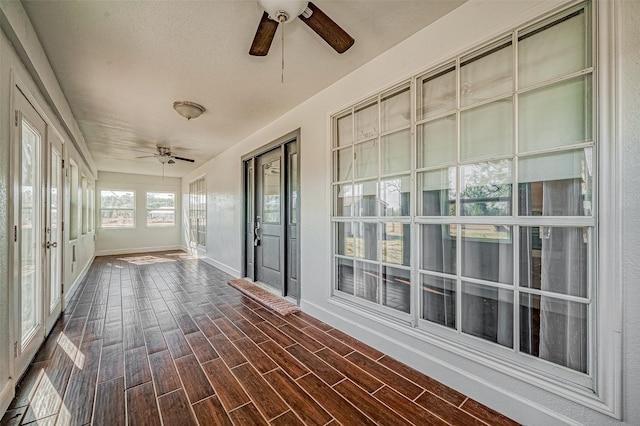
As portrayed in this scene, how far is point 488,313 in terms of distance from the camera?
1.78 m

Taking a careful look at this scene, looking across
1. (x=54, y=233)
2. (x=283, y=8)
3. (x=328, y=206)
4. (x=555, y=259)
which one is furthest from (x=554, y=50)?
(x=54, y=233)

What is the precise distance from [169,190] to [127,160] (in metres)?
2.50

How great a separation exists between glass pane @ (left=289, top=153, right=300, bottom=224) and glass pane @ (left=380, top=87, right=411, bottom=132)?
4.97 feet

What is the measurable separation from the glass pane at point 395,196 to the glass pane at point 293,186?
1.51 metres

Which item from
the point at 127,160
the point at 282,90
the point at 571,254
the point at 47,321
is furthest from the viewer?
the point at 127,160

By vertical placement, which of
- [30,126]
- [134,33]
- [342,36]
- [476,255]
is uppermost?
[134,33]

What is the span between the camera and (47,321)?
8.82ft

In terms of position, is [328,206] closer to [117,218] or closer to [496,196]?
[496,196]

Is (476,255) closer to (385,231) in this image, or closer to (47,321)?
(385,231)

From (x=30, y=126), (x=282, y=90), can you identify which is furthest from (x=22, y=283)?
(x=282, y=90)

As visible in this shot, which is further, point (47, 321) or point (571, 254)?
point (47, 321)

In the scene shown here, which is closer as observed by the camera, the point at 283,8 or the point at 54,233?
the point at 283,8

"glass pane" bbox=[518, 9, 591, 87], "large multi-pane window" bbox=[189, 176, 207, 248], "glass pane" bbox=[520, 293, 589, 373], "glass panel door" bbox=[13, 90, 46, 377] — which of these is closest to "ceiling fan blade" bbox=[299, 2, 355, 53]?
"glass pane" bbox=[518, 9, 591, 87]

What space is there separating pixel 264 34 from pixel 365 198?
1.58m
